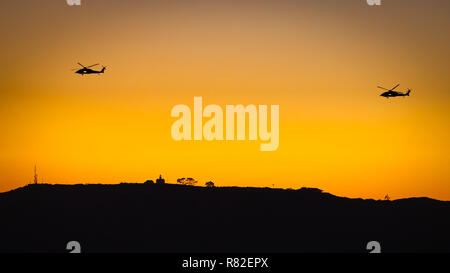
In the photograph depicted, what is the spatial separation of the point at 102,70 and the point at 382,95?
207 feet
